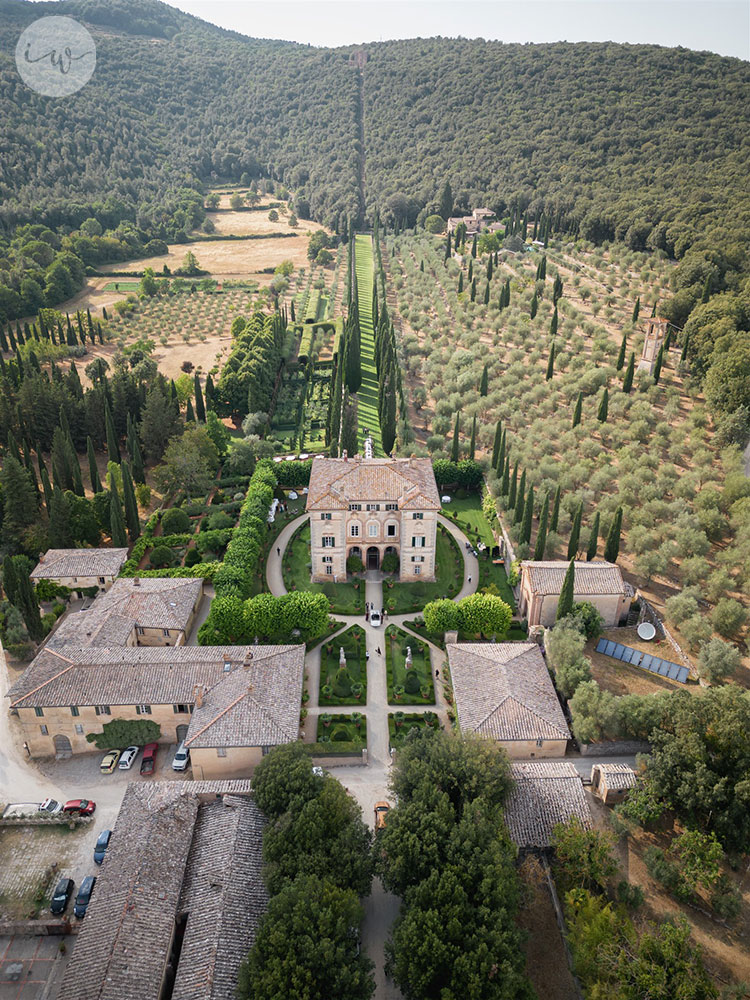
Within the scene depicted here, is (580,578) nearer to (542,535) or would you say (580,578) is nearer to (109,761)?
(542,535)

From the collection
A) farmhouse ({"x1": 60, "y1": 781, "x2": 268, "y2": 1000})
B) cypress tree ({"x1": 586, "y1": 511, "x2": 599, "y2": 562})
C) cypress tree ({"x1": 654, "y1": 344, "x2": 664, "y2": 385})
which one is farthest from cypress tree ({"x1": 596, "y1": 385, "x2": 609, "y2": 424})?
farmhouse ({"x1": 60, "y1": 781, "x2": 268, "y2": 1000})

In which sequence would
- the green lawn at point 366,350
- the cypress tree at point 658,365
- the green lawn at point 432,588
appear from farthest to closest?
1. the green lawn at point 366,350
2. the cypress tree at point 658,365
3. the green lawn at point 432,588

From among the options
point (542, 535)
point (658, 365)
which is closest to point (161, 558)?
point (542, 535)

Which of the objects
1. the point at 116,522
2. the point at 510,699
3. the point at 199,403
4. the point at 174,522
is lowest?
the point at 174,522

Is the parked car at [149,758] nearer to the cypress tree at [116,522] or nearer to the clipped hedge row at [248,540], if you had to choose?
the clipped hedge row at [248,540]

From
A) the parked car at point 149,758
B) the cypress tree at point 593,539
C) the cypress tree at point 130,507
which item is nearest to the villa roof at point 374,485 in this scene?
the cypress tree at point 593,539

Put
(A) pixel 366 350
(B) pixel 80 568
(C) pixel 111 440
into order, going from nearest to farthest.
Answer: (B) pixel 80 568
(C) pixel 111 440
(A) pixel 366 350
